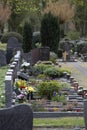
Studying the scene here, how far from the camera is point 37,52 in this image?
1038 inches

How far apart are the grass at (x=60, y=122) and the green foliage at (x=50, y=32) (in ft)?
65.2

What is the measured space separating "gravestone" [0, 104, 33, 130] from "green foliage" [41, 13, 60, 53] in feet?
77.6

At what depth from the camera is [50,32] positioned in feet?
101

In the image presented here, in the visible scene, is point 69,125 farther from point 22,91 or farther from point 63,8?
point 63,8

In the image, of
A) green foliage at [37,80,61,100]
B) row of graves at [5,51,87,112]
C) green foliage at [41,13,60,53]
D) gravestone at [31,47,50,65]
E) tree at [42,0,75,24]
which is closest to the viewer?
row of graves at [5,51,87,112]

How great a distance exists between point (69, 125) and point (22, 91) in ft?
11.0

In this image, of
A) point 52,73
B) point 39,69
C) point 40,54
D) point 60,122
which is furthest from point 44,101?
point 40,54

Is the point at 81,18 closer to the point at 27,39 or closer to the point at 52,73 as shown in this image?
the point at 27,39

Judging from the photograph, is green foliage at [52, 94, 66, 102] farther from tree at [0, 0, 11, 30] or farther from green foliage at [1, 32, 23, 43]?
tree at [0, 0, 11, 30]

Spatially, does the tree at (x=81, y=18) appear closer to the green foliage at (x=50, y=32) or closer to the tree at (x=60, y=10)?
the tree at (x=60, y=10)

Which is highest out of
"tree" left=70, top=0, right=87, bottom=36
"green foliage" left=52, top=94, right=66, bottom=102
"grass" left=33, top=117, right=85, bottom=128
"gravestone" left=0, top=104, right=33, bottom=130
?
"gravestone" left=0, top=104, right=33, bottom=130

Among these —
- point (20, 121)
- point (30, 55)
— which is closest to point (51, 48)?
point (30, 55)

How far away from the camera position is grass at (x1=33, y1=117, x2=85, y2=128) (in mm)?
10336

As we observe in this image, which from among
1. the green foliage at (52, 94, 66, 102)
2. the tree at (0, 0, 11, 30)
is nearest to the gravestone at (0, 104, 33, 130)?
the green foliage at (52, 94, 66, 102)
